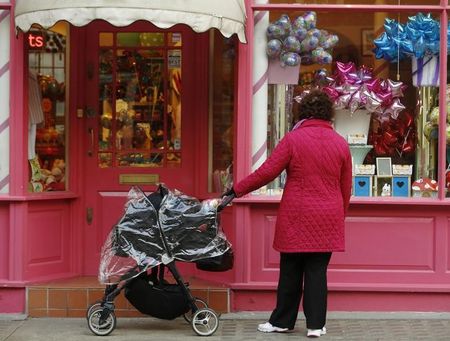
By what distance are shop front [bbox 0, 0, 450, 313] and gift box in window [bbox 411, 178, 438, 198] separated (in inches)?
0.7

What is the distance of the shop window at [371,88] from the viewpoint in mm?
7672

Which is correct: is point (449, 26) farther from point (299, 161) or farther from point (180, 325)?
point (180, 325)

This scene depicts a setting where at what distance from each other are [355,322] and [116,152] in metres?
2.60

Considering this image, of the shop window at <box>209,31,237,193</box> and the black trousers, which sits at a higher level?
the shop window at <box>209,31,237,193</box>

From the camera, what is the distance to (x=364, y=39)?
7.75 meters

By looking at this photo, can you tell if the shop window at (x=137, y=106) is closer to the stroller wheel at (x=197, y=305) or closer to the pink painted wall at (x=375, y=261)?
the pink painted wall at (x=375, y=261)

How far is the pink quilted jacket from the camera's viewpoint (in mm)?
6586

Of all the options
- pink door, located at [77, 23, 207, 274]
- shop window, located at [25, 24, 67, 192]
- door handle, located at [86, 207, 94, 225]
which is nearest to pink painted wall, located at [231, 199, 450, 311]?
pink door, located at [77, 23, 207, 274]

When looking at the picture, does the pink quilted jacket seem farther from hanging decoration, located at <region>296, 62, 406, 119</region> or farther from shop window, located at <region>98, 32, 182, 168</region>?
shop window, located at <region>98, 32, 182, 168</region>

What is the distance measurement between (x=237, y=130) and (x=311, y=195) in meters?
1.21

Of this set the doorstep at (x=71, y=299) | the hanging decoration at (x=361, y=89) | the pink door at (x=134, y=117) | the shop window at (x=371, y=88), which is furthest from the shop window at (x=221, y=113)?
the doorstep at (x=71, y=299)

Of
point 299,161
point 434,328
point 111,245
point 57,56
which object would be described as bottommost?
point 434,328

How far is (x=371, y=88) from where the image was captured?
25.5 ft

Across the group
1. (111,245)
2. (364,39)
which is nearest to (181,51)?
(364,39)
